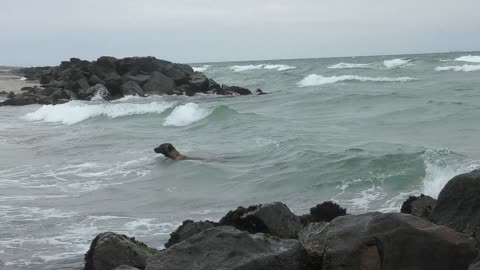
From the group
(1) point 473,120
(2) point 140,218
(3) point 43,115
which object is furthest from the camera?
(3) point 43,115

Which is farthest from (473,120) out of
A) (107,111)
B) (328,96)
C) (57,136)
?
(107,111)

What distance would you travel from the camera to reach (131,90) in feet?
107

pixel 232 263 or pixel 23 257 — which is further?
pixel 23 257

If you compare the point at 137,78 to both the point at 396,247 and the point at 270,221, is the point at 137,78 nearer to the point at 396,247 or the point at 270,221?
the point at 270,221

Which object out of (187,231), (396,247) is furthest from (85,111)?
(396,247)

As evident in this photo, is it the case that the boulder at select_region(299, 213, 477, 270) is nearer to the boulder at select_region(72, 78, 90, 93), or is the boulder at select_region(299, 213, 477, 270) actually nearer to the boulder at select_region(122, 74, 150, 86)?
the boulder at select_region(72, 78, 90, 93)

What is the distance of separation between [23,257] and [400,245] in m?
4.09

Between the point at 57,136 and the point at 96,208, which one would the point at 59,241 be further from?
the point at 57,136

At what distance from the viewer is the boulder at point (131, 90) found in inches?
1281

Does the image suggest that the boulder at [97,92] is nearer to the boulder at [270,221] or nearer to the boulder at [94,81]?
the boulder at [94,81]

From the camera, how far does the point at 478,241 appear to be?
432cm

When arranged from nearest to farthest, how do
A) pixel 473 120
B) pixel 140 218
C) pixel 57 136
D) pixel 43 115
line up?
pixel 140 218 → pixel 473 120 → pixel 57 136 → pixel 43 115

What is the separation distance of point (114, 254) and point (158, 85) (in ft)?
96.7

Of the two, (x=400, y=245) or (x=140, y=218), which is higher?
(x=400, y=245)
